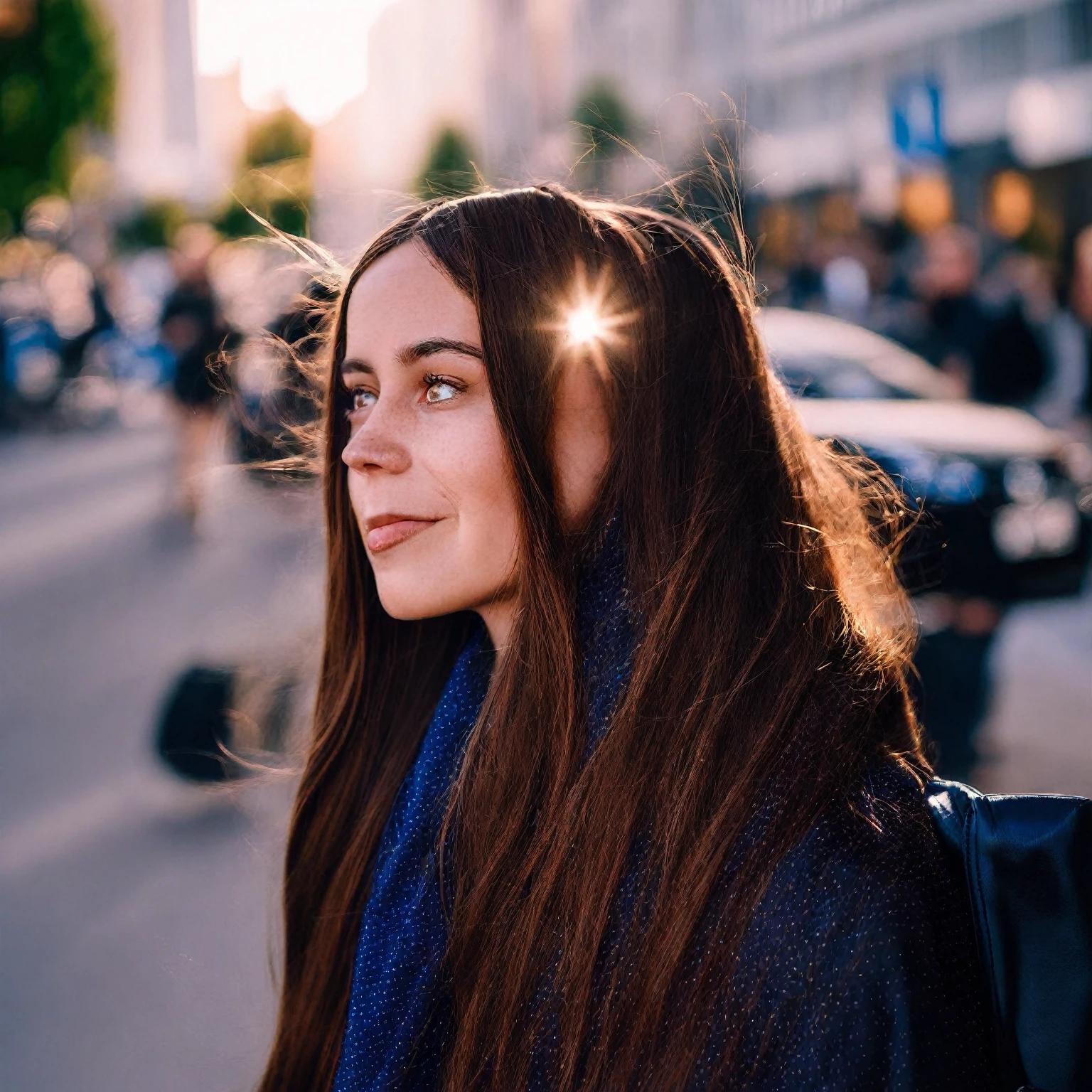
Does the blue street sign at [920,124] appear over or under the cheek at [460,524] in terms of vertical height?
over

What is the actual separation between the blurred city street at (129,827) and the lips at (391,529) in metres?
0.87

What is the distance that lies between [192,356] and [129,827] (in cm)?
566

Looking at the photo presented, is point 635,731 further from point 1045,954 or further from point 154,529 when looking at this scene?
point 154,529

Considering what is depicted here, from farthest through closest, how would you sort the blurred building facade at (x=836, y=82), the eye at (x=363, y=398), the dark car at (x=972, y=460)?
1. the blurred building facade at (x=836, y=82)
2. the dark car at (x=972, y=460)
3. the eye at (x=363, y=398)

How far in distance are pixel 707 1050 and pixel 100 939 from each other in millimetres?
2934

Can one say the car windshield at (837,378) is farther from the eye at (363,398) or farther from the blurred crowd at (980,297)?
the eye at (363,398)

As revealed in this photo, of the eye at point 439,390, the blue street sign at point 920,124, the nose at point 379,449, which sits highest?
the blue street sign at point 920,124

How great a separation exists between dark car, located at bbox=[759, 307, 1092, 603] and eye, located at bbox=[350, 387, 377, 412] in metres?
4.02

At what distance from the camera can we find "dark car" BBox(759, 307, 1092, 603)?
6031 millimetres

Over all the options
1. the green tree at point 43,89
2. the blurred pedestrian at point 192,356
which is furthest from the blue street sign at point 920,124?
the green tree at point 43,89

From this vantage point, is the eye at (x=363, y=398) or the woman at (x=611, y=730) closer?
the woman at (x=611, y=730)

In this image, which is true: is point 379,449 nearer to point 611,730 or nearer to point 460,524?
point 460,524

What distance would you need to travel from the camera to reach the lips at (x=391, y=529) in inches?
68.7

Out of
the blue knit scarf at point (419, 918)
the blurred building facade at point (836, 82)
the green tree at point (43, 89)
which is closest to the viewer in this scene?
the blue knit scarf at point (419, 918)
